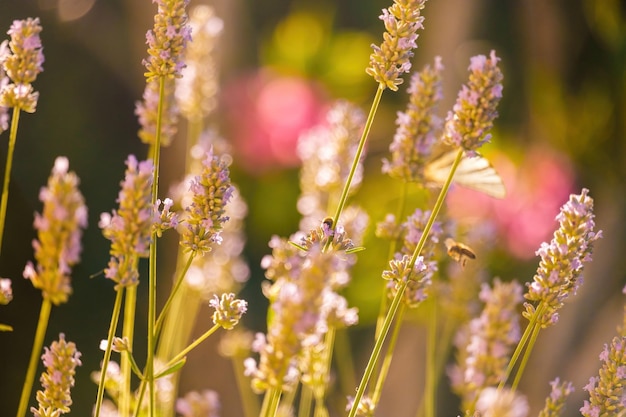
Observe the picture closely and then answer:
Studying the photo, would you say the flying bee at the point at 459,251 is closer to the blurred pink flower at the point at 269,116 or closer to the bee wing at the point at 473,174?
the bee wing at the point at 473,174

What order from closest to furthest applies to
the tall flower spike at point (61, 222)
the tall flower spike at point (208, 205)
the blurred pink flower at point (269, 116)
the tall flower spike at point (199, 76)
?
1. the tall flower spike at point (61, 222)
2. the tall flower spike at point (208, 205)
3. the tall flower spike at point (199, 76)
4. the blurred pink flower at point (269, 116)

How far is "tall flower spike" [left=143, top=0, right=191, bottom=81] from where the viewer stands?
0.45 metres

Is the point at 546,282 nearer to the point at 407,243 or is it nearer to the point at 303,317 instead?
the point at 407,243

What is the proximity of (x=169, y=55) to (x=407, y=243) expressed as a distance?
0.22m

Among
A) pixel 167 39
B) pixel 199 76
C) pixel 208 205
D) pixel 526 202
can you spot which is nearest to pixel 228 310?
pixel 208 205

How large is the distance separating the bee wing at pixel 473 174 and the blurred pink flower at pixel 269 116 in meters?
0.85

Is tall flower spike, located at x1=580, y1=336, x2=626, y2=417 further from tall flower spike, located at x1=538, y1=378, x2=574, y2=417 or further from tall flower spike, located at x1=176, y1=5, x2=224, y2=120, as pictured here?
tall flower spike, located at x1=176, y1=5, x2=224, y2=120

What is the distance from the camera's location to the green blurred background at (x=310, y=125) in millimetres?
1325

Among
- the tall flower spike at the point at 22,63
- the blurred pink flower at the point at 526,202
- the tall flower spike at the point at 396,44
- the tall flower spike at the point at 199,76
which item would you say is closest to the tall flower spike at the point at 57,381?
the tall flower spike at the point at 22,63


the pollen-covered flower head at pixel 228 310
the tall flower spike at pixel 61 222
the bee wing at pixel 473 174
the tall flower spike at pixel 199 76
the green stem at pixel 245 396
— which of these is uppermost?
the tall flower spike at pixel 199 76

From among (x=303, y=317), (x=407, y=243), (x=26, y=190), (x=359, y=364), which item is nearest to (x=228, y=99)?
(x=26, y=190)

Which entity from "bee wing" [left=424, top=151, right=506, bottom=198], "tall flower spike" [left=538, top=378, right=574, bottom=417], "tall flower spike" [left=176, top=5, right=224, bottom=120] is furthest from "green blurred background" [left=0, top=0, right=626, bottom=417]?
"tall flower spike" [left=538, top=378, right=574, bottom=417]

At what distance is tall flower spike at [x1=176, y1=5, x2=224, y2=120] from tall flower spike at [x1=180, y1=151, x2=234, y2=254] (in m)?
0.37

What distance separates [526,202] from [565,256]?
95cm
